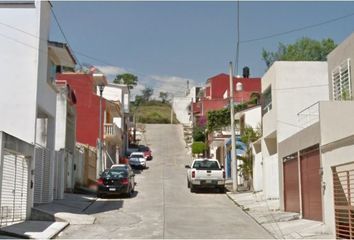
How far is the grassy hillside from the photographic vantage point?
9838cm

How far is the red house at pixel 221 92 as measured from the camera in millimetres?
64938

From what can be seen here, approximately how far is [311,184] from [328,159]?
316 cm

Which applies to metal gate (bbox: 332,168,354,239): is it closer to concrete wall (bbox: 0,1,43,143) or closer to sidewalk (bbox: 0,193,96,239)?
sidewalk (bbox: 0,193,96,239)

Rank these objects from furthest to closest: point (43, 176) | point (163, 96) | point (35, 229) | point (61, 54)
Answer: point (163, 96) → point (61, 54) → point (43, 176) → point (35, 229)

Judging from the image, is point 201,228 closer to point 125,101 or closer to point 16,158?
point 16,158

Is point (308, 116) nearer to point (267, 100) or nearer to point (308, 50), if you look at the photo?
point (267, 100)

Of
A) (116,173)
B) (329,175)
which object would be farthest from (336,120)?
(116,173)

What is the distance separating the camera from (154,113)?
105 meters

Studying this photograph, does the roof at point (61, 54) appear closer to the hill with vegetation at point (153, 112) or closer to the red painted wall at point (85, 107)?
the red painted wall at point (85, 107)

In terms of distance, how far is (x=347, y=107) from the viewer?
55.8 feet

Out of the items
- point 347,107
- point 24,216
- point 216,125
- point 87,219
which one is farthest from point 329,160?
point 216,125

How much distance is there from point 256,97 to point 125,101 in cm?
2012

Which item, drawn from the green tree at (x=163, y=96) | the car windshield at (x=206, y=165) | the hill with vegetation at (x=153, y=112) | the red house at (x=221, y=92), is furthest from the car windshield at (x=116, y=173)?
the green tree at (x=163, y=96)

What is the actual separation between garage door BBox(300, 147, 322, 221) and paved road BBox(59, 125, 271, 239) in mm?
2136
